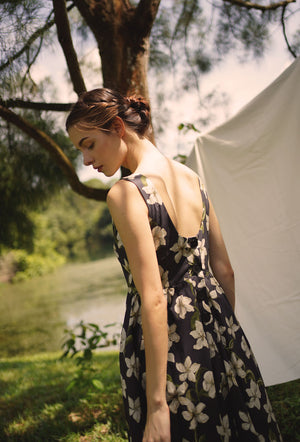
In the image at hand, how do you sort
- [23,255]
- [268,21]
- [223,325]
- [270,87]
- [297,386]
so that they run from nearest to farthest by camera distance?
[223,325] → [270,87] → [297,386] → [268,21] → [23,255]

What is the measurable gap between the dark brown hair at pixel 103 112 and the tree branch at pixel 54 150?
1028mm

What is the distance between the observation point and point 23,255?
827 inches

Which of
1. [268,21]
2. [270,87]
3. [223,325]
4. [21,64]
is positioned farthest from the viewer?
[268,21]

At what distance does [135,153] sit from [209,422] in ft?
2.46

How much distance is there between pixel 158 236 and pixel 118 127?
0.36 metres

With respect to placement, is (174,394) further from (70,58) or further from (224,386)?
(70,58)

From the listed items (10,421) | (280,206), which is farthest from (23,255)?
(280,206)

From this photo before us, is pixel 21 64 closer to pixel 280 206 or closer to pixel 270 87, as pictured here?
pixel 270 87

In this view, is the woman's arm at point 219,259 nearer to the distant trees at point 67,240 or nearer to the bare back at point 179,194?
the bare back at point 179,194

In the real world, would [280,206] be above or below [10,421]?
above

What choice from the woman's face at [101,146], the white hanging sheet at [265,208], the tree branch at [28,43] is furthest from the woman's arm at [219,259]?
the tree branch at [28,43]

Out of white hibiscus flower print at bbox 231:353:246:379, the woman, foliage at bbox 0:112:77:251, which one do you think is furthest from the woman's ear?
foliage at bbox 0:112:77:251

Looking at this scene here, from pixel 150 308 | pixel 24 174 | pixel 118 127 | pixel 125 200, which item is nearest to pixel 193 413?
pixel 150 308

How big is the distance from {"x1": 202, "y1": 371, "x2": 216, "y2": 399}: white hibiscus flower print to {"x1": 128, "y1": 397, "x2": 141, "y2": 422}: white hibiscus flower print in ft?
0.59
